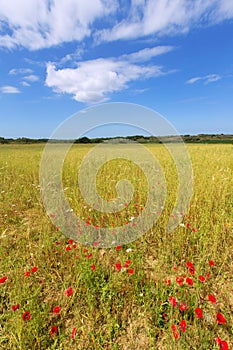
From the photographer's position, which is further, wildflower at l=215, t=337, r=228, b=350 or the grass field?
the grass field

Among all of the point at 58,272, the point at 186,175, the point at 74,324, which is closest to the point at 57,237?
the point at 58,272

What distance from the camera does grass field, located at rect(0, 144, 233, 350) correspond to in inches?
61.7

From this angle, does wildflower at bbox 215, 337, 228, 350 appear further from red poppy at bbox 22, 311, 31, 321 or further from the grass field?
red poppy at bbox 22, 311, 31, 321

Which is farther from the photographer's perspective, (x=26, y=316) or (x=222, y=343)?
(x=26, y=316)

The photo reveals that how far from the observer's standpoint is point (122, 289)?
195cm

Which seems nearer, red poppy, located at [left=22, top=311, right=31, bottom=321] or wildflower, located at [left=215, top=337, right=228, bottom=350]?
wildflower, located at [left=215, top=337, right=228, bottom=350]

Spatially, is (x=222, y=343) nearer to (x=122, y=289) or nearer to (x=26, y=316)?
(x=122, y=289)

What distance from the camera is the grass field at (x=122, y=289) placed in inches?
61.7

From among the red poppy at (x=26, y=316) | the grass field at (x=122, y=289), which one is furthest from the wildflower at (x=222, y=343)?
the red poppy at (x=26, y=316)

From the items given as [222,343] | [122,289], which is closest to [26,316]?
[122,289]

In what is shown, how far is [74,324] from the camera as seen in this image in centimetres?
170

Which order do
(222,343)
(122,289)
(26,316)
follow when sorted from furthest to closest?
(122,289), (26,316), (222,343)

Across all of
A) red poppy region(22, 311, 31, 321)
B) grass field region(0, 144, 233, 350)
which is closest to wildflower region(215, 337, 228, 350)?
grass field region(0, 144, 233, 350)

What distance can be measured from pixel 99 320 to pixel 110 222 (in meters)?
1.48
